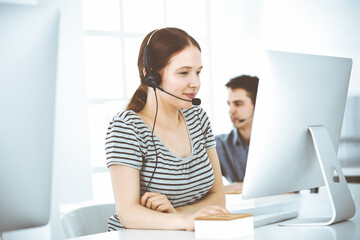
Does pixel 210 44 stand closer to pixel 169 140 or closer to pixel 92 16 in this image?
pixel 92 16

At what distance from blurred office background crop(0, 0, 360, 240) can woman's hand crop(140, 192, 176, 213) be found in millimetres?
1921

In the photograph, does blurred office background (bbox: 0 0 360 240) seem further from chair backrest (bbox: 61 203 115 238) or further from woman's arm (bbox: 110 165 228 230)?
woman's arm (bbox: 110 165 228 230)

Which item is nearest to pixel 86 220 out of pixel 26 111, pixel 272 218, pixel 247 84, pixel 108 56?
pixel 272 218

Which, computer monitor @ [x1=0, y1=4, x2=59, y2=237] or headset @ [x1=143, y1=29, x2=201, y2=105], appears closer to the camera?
computer monitor @ [x1=0, y1=4, x2=59, y2=237]

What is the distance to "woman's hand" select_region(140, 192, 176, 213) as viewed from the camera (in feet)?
4.48

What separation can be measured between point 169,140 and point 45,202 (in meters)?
0.85

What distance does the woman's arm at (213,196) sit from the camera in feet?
4.93

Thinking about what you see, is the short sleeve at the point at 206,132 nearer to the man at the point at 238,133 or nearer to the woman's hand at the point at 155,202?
the woman's hand at the point at 155,202

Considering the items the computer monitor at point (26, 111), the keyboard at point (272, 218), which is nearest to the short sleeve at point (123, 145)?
the keyboard at point (272, 218)

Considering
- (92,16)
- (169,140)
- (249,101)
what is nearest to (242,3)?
(92,16)

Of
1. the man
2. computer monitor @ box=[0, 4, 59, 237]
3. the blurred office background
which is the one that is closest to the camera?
computer monitor @ box=[0, 4, 59, 237]

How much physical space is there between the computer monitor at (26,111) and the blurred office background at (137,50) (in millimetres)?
2508

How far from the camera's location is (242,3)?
4.38 meters

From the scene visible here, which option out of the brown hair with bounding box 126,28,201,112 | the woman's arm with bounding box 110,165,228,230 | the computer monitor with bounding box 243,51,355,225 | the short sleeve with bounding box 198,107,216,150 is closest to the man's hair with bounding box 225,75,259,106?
the short sleeve with bounding box 198,107,216,150
